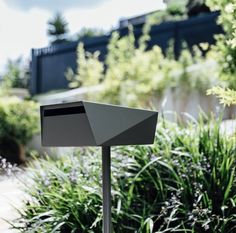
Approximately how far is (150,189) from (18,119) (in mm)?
1605

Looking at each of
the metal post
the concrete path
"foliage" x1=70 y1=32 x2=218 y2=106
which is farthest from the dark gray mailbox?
"foliage" x1=70 y1=32 x2=218 y2=106

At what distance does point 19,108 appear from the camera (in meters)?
3.47

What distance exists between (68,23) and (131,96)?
1903 millimetres

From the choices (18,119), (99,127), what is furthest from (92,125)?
(18,119)

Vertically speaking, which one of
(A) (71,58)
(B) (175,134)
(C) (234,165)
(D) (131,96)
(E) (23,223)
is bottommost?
(E) (23,223)

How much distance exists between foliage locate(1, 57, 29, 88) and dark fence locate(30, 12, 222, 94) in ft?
0.28

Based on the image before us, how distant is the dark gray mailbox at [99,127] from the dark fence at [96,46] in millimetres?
1489

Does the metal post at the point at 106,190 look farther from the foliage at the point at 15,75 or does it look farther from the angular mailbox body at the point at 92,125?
the foliage at the point at 15,75

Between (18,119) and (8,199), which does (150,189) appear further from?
(18,119)

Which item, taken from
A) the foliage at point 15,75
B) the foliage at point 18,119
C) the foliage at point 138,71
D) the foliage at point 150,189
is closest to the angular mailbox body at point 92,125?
the foliage at point 150,189

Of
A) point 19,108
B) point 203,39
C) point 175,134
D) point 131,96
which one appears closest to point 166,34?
point 203,39

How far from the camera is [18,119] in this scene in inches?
133

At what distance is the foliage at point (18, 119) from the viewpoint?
9.81ft

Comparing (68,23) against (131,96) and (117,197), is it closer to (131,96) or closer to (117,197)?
(117,197)
